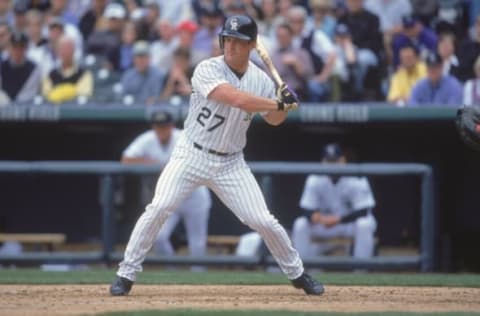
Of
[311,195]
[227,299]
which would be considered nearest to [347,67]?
[311,195]

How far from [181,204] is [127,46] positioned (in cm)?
252

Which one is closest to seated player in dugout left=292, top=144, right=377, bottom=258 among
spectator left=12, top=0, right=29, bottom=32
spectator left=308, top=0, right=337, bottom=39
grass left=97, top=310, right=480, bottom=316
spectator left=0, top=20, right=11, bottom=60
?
spectator left=308, top=0, right=337, bottom=39

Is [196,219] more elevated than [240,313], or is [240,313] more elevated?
[240,313]

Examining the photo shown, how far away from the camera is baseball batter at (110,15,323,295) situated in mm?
7039

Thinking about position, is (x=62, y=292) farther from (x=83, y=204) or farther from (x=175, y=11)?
(x=175, y=11)

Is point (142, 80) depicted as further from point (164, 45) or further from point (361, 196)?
point (361, 196)

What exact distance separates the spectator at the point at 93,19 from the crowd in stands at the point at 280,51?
1.0 inches

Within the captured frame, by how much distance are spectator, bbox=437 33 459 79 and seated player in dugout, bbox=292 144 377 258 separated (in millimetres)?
1407

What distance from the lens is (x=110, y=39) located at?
1257 centimetres

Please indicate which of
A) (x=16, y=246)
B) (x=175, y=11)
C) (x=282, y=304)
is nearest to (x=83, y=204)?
(x=16, y=246)

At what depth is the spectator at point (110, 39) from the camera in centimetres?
1248

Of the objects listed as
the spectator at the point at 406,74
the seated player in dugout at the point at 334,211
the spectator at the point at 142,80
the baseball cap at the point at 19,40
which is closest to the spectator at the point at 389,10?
the spectator at the point at 406,74

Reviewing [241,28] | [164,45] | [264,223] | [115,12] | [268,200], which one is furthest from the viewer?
[115,12]

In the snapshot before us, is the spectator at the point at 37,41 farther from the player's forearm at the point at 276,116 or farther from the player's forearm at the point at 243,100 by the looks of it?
the player's forearm at the point at 243,100
